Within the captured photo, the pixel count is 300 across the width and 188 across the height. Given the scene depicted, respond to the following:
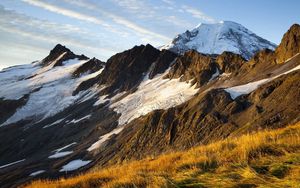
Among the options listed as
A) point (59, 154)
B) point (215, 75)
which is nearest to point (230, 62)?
point (215, 75)

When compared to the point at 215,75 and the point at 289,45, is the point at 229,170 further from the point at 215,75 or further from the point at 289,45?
the point at 215,75

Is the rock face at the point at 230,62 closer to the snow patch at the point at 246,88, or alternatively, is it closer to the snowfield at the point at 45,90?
the snow patch at the point at 246,88

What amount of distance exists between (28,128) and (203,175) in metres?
125

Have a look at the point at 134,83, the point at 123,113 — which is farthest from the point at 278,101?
the point at 134,83

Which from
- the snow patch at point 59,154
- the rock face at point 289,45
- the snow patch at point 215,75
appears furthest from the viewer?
the snow patch at point 215,75

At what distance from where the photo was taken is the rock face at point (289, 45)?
3162 inches

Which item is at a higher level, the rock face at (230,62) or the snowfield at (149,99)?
the rock face at (230,62)

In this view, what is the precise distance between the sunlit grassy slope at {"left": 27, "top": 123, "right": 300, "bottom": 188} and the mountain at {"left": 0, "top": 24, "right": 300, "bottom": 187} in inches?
1779

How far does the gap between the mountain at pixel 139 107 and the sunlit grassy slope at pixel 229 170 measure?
45185 millimetres

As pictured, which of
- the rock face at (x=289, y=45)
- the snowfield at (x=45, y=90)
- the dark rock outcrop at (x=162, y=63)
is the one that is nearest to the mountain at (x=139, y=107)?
the rock face at (x=289, y=45)

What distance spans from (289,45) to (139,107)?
41567 mm

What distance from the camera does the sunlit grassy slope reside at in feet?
25.7

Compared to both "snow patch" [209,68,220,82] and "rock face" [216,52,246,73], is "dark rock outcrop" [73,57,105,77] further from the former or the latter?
"snow patch" [209,68,220,82]

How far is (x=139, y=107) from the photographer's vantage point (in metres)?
109
